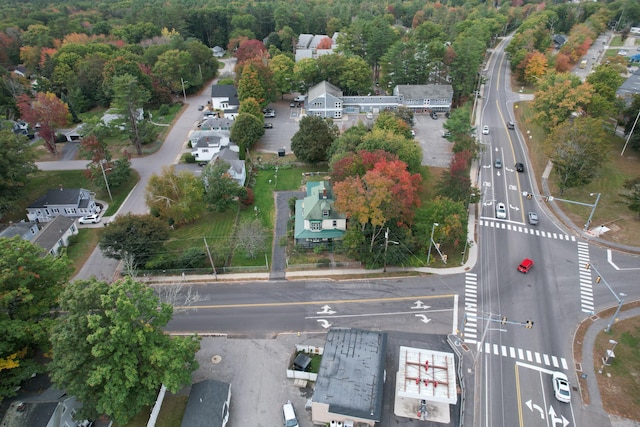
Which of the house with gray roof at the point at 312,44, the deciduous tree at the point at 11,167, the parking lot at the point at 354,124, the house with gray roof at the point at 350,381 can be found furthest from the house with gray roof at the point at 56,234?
the house with gray roof at the point at 312,44

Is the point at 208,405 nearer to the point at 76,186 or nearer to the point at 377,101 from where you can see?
the point at 76,186

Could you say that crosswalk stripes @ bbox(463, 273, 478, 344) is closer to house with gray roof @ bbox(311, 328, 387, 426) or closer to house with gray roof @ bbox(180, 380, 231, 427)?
house with gray roof @ bbox(311, 328, 387, 426)

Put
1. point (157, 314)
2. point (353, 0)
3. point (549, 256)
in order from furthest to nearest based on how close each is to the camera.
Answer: point (353, 0), point (549, 256), point (157, 314)

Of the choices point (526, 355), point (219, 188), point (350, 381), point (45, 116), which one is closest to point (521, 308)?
point (526, 355)

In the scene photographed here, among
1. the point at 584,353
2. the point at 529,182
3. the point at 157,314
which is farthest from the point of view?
the point at 529,182

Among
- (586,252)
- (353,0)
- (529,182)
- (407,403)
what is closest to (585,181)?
(529,182)

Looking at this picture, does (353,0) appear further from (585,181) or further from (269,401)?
(269,401)
